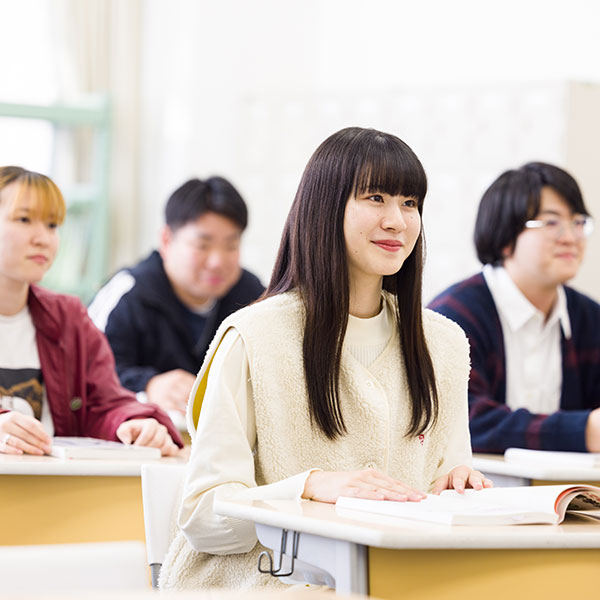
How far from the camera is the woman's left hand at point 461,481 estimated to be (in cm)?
176

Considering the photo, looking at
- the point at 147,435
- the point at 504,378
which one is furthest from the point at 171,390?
the point at 504,378

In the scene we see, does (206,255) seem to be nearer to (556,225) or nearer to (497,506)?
(556,225)

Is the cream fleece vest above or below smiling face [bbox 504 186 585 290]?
below

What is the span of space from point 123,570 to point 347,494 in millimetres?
327

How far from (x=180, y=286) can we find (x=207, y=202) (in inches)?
13.3

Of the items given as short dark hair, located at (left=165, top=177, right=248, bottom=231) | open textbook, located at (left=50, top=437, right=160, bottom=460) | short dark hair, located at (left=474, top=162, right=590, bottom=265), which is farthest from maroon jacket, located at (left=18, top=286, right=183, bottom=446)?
short dark hair, located at (left=474, top=162, right=590, bottom=265)

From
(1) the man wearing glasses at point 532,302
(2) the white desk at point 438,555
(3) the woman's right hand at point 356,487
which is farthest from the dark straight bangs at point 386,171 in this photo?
(1) the man wearing glasses at point 532,302

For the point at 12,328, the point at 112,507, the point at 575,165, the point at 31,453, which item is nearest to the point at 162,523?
the point at 112,507

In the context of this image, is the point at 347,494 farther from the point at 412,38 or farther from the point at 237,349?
the point at 412,38

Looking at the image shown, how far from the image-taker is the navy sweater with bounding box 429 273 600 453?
2.79 meters

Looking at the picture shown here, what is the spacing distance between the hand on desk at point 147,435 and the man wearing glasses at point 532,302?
89cm

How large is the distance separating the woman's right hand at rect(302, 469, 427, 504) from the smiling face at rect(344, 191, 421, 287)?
15.5 inches

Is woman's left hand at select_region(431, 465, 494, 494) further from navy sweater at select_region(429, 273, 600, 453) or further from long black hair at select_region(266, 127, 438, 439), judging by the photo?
navy sweater at select_region(429, 273, 600, 453)

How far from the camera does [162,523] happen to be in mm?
1795
